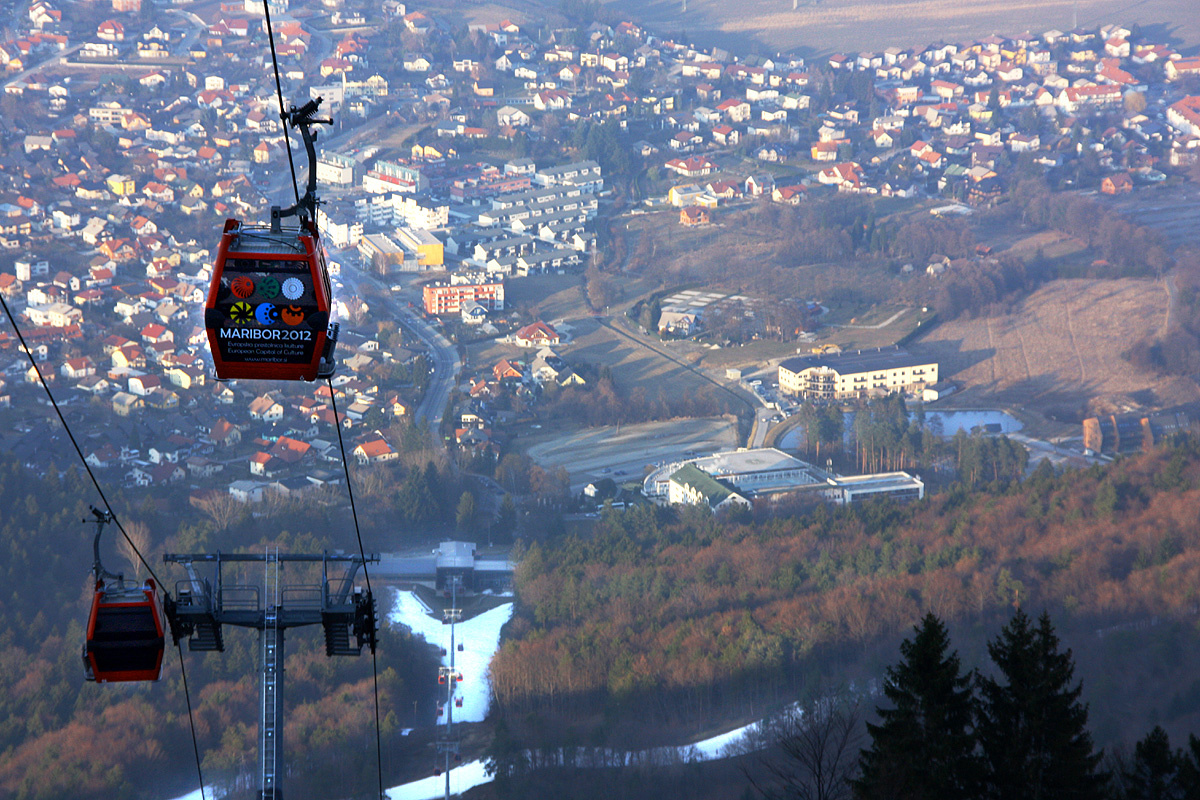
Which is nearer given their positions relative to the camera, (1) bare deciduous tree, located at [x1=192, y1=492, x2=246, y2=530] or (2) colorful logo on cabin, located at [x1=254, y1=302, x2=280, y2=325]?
(2) colorful logo on cabin, located at [x1=254, y1=302, x2=280, y2=325]

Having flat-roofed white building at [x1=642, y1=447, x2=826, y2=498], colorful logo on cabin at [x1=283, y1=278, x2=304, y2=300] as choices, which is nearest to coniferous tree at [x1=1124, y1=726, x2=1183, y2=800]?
colorful logo on cabin at [x1=283, y1=278, x2=304, y2=300]

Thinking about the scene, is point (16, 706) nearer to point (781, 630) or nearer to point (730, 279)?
point (781, 630)

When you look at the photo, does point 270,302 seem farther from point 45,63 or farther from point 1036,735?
point 45,63

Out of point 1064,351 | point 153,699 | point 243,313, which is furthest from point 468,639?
point 1064,351

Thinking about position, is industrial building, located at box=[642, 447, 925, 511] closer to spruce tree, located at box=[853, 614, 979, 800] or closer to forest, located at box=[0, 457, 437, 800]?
forest, located at box=[0, 457, 437, 800]

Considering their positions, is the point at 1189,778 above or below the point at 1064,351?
above

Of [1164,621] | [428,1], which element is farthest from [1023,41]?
[1164,621]
